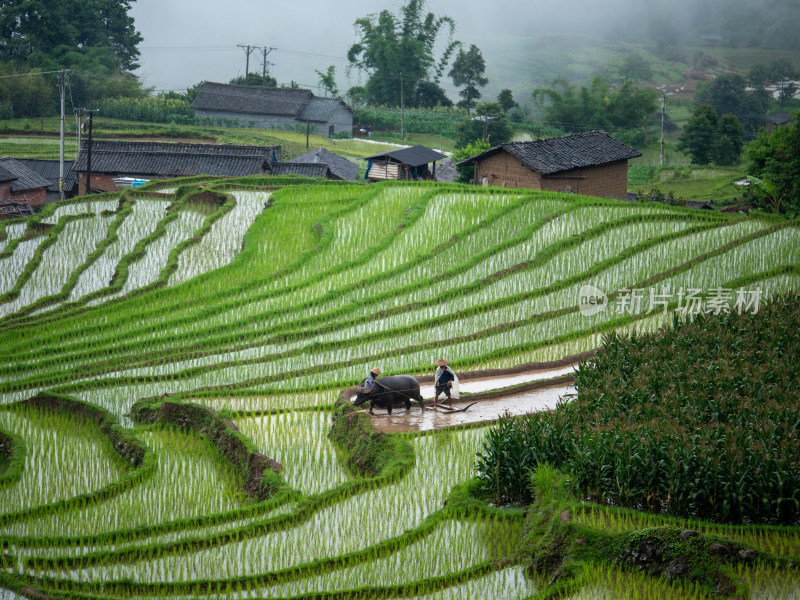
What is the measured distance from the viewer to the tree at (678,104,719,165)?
3734cm

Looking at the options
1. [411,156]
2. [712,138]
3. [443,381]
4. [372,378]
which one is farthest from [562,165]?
[712,138]

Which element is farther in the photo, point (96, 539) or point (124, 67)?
point (124, 67)

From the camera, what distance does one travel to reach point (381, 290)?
16266 millimetres

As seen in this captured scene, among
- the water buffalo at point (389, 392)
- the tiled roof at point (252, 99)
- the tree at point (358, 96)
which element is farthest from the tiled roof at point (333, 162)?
the water buffalo at point (389, 392)

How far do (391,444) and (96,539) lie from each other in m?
3.19

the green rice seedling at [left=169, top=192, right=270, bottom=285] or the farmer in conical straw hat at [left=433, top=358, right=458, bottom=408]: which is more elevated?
the green rice seedling at [left=169, top=192, right=270, bottom=285]

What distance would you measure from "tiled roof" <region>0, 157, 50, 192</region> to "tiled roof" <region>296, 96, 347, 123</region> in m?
15.9

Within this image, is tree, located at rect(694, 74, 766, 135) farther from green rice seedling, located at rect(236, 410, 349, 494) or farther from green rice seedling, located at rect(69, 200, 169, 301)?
green rice seedling, located at rect(236, 410, 349, 494)

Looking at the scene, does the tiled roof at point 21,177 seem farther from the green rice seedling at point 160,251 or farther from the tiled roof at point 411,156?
the tiled roof at point 411,156

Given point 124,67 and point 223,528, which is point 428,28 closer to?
point 124,67

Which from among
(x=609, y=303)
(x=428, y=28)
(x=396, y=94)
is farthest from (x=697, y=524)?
(x=428, y=28)

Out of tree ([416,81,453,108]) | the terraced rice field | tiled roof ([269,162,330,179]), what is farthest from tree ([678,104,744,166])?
the terraced rice field

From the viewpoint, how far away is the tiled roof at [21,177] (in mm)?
26828

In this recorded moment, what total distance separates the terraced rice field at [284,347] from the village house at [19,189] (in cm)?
399
